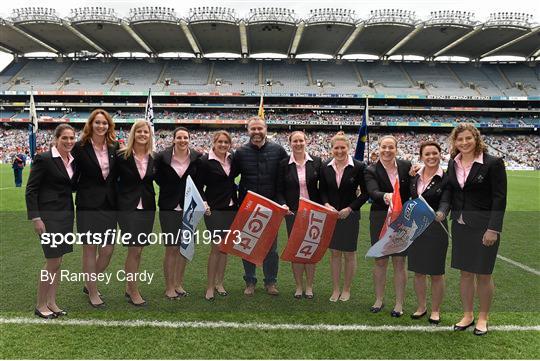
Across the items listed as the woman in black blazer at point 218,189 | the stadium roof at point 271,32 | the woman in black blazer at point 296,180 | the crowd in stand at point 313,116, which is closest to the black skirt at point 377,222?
the woman in black blazer at point 296,180

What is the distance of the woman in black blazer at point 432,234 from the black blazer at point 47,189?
11.4ft

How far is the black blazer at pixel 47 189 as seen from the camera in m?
3.74

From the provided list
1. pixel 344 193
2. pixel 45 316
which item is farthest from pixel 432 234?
pixel 45 316

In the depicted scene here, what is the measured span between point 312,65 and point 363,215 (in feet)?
145

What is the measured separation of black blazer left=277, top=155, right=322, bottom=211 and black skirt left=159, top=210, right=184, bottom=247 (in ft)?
3.74

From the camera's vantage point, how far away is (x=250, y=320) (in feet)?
12.8

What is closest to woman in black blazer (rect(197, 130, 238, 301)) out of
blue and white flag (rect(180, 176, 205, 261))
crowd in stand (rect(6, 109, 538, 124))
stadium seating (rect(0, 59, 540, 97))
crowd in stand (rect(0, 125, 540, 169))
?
blue and white flag (rect(180, 176, 205, 261))

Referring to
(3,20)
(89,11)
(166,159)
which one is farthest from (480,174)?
(3,20)

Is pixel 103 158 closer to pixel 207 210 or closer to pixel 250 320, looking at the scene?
pixel 207 210

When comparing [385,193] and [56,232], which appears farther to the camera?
[385,193]

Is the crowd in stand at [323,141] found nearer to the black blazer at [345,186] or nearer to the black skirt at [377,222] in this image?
the black blazer at [345,186]

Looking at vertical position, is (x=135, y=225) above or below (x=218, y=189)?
below

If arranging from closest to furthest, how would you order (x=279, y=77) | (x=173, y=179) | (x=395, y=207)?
(x=395, y=207) < (x=173, y=179) < (x=279, y=77)

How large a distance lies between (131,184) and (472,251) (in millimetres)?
3409
